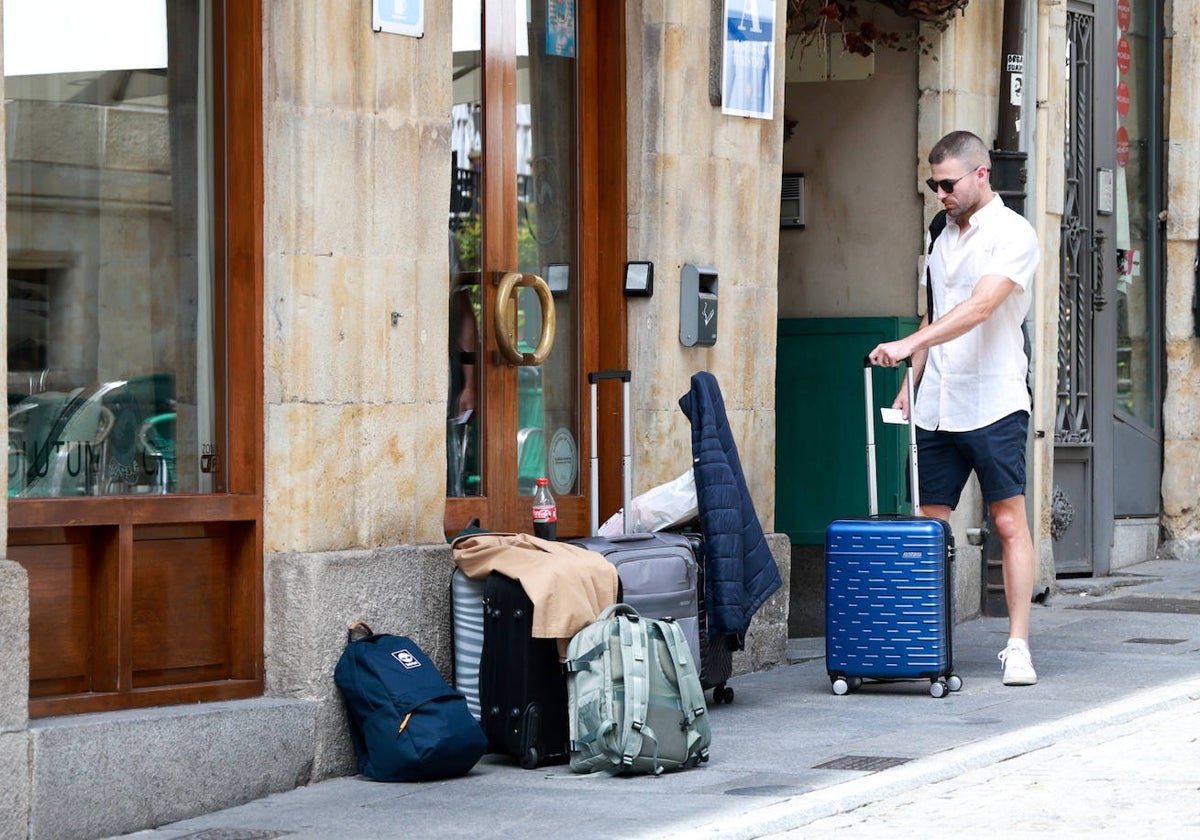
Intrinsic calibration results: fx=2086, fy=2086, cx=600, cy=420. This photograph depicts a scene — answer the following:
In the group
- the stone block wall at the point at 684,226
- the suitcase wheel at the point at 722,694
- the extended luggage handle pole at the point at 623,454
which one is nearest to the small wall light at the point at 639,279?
the stone block wall at the point at 684,226

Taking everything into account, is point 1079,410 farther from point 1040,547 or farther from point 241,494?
point 241,494

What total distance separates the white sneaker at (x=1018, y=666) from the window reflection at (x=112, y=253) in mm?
3291

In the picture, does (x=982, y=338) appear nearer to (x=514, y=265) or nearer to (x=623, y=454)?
(x=623, y=454)

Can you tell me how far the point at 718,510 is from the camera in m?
7.70

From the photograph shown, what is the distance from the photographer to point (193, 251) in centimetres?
684

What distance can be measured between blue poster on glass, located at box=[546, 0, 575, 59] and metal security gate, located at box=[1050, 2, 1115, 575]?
4.63m

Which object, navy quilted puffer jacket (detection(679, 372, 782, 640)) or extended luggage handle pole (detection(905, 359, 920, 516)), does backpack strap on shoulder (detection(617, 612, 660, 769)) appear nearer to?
navy quilted puffer jacket (detection(679, 372, 782, 640))

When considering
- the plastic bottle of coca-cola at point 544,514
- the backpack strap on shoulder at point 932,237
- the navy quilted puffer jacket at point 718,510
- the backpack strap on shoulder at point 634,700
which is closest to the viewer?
the backpack strap on shoulder at point 634,700

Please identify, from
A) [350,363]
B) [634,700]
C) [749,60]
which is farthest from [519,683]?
[749,60]

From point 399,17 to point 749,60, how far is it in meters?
2.24

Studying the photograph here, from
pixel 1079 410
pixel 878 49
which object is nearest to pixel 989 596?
pixel 1079 410

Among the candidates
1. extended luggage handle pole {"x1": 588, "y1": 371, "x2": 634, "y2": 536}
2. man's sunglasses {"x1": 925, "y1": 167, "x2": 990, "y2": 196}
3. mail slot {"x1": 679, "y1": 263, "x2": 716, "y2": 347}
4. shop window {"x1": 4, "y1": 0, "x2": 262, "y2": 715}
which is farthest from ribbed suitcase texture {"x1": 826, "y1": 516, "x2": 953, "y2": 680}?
shop window {"x1": 4, "y1": 0, "x2": 262, "y2": 715}

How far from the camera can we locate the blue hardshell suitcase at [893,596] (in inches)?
311

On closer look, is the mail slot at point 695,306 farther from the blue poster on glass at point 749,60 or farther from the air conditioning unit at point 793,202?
the air conditioning unit at point 793,202
